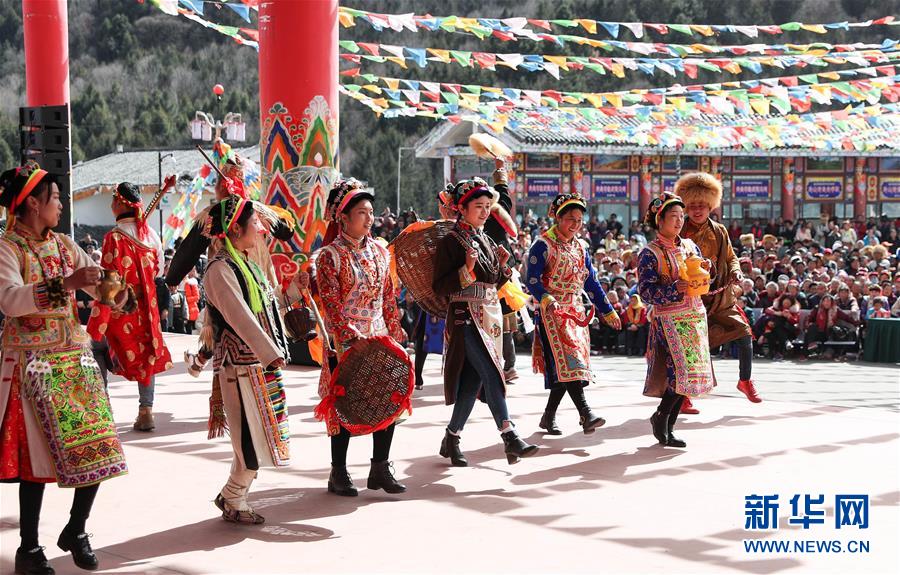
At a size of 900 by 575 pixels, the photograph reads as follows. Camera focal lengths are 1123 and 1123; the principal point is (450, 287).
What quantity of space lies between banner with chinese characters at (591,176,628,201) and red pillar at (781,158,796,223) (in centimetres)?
472

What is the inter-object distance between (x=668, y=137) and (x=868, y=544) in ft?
69.3

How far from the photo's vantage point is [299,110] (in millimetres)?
11023

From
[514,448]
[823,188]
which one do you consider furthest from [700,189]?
[823,188]

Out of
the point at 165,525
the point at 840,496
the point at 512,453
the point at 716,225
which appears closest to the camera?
the point at 165,525

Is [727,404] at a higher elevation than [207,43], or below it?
below

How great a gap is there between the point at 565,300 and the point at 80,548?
147 inches

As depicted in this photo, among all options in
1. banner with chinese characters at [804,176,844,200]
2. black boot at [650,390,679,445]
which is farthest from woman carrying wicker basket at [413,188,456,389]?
banner with chinese characters at [804,176,844,200]

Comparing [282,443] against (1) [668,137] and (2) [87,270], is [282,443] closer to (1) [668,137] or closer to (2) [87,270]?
(2) [87,270]

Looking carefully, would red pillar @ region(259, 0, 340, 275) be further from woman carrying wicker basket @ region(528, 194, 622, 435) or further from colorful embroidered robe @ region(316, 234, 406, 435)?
colorful embroidered robe @ region(316, 234, 406, 435)

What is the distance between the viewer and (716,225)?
816 cm

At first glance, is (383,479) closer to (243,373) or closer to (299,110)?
(243,373)

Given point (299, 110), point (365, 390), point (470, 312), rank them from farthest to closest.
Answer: point (299, 110)
point (470, 312)
point (365, 390)

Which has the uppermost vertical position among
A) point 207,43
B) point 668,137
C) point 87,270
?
point 207,43

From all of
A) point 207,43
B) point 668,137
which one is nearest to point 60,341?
point 668,137
